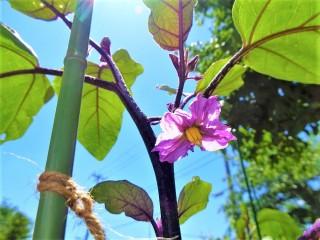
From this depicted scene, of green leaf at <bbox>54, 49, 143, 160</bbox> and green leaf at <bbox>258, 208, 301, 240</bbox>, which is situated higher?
green leaf at <bbox>54, 49, 143, 160</bbox>

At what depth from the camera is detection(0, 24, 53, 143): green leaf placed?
0.62 m

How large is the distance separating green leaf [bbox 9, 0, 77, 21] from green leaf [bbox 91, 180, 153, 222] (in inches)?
12.2

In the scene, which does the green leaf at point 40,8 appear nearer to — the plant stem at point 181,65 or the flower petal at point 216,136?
the plant stem at point 181,65

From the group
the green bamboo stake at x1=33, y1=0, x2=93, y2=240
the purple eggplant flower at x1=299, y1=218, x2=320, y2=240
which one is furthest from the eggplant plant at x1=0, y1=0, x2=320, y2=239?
the purple eggplant flower at x1=299, y1=218, x2=320, y2=240

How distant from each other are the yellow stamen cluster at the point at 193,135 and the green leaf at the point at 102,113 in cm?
34

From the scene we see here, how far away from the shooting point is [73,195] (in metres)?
0.33

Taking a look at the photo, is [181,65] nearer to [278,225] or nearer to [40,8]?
[40,8]

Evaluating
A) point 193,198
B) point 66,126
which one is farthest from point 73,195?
point 193,198

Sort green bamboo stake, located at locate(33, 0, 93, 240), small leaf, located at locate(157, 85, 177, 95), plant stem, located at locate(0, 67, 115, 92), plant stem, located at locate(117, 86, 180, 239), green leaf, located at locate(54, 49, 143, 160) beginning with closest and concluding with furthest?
green bamboo stake, located at locate(33, 0, 93, 240), plant stem, located at locate(117, 86, 180, 239), plant stem, located at locate(0, 67, 115, 92), small leaf, located at locate(157, 85, 177, 95), green leaf, located at locate(54, 49, 143, 160)

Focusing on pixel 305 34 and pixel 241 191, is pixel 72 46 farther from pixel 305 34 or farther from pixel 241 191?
pixel 241 191

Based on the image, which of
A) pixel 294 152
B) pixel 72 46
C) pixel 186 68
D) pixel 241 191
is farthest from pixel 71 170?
pixel 241 191

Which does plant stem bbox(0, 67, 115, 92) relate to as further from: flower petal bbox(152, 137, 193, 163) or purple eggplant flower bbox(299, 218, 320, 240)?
purple eggplant flower bbox(299, 218, 320, 240)

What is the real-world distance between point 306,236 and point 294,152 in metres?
2.86

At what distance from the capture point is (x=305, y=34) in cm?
60
